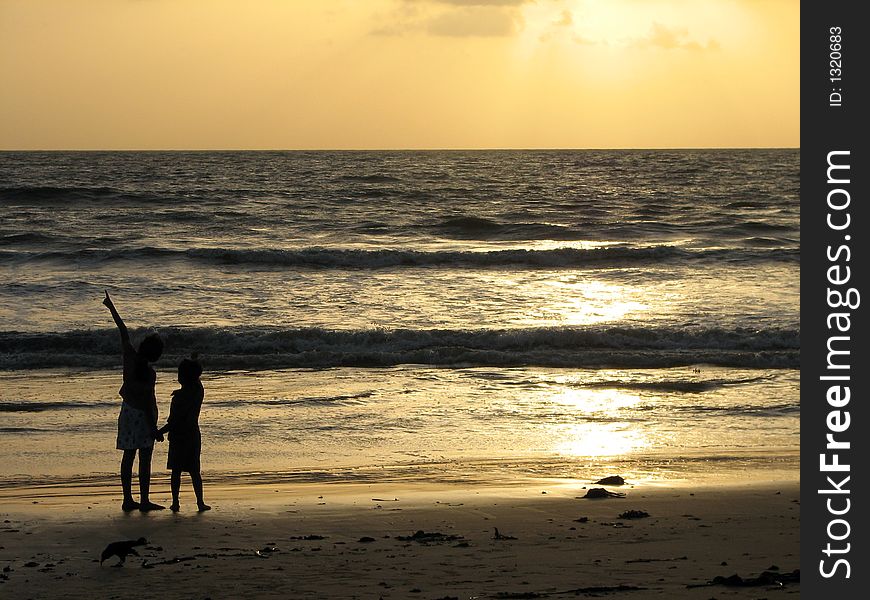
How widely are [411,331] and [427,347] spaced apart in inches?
38.0

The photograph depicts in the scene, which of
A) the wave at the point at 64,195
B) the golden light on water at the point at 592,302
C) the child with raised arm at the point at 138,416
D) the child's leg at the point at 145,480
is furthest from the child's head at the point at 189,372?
the wave at the point at 64,195

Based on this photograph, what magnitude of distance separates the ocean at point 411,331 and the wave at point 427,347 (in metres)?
0.06

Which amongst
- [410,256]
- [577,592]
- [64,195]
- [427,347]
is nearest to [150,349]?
[577,592]

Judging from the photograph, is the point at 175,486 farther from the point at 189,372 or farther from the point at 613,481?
the point at 613,481

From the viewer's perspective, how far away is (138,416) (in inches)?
335

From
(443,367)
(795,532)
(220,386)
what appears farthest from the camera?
(443,367)

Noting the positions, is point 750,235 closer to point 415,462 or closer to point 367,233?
point 367,233

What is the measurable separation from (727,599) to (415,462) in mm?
4913

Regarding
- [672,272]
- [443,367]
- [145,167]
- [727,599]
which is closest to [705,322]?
[443,367]

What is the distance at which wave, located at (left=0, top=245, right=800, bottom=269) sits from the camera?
2936cm

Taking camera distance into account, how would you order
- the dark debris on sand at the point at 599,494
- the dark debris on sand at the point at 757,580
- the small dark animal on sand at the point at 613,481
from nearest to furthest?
the dark debris on sand at the point at 757,580
the dark debris on sand at the point at 599,494
the small dark animal on sand at the point at 613,481

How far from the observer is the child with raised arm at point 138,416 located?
8.44 metres

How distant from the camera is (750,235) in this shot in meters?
36.5

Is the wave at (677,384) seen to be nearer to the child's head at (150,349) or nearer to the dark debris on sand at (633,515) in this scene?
the dark debris on sand at (633,515)
